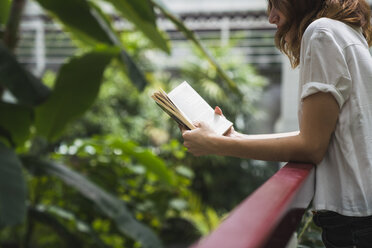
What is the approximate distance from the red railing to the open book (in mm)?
337

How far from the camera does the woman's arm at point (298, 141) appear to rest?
0.80 metres

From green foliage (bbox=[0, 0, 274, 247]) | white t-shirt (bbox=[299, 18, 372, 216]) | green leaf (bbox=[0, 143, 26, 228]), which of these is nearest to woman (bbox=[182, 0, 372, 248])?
white t-shirt (bbox=[299, 18, 372, 216])

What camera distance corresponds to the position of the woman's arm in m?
0.80

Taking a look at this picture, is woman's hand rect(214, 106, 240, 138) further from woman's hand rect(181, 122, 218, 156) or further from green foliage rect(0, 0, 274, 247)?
green foliage rect(0, 0, 274, 247)

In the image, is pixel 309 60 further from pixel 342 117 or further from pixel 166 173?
pixel 166 173

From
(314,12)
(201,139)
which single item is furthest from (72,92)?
(314,12)

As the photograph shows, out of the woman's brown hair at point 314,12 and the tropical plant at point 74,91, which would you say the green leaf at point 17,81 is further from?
the woman's brown hair at point 314,12

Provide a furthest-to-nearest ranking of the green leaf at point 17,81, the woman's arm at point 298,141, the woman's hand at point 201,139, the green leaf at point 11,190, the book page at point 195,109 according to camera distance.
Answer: the green leaf at point 17,81, the green leaf at point 11,190, the book page at point 195,109, the woman's hand at point 201,139, the woman's arm at point 298,141

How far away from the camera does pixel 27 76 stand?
2062 mm

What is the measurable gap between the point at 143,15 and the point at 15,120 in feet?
2.67

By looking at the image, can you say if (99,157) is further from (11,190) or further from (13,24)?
(11,190)

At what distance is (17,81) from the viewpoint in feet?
6.61

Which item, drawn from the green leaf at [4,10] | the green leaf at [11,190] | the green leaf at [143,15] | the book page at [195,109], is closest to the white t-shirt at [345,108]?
the book page at [195,109]

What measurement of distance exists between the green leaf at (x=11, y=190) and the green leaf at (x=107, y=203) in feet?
1.62
